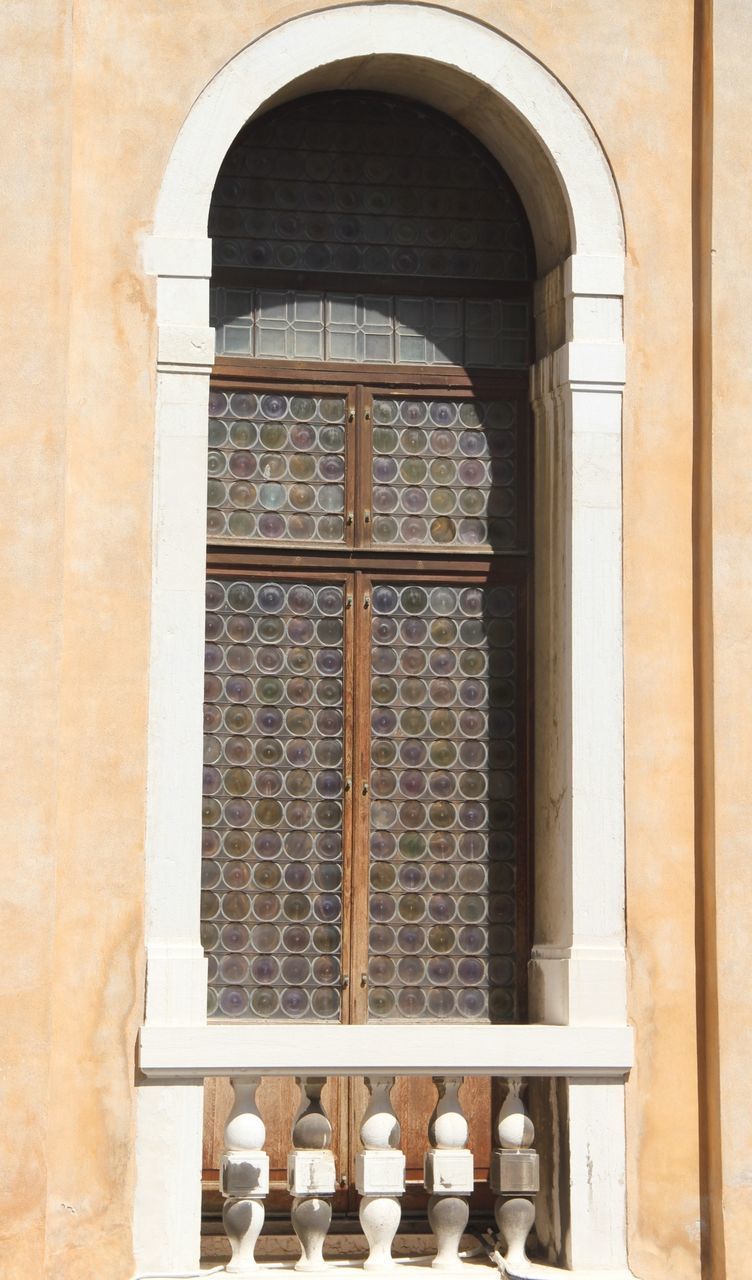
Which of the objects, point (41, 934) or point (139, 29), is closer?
point (41, 934)

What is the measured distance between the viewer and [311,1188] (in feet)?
21.7

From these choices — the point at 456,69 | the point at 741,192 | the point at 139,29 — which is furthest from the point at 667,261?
the point at 139,29

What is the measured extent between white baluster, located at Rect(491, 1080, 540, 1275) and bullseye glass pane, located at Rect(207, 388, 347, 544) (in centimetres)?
219

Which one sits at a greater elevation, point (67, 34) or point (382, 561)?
point (67, 34)

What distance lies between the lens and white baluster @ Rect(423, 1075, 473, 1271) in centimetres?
670

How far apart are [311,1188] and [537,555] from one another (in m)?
2.46

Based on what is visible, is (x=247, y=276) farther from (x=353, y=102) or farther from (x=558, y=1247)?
(x=558, y=1247)

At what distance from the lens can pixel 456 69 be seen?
7223mm

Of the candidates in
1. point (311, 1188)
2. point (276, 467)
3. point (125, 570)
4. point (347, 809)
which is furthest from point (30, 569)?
point (311, 1188)

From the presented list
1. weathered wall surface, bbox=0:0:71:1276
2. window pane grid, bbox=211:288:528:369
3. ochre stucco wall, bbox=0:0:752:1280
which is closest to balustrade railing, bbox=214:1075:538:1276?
ochre stucco wall, bbox=0:0:752:1280

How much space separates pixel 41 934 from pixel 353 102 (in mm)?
3415

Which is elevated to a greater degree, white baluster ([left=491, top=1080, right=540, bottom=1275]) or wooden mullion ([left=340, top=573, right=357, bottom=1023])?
wooden mullion ([left=340, top=573, right=357, bottom=1023])

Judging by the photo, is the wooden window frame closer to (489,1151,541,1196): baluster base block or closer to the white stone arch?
the white stone arch

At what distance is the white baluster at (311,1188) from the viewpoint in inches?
261
